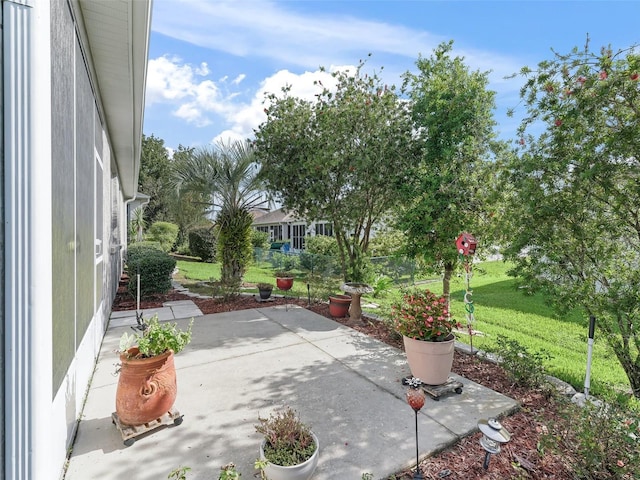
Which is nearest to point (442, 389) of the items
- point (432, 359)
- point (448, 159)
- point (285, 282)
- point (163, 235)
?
point (432, 359)

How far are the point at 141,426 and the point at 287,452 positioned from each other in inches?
53.8

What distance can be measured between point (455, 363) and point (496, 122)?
177 inches

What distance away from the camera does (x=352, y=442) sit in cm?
253

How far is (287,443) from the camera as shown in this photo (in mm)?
2133

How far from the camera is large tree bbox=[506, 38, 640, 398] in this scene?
293cm

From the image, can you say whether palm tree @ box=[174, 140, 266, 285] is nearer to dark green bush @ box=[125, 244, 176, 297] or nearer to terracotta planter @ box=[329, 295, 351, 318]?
dark green bush @ box=[125, 244, 176, 297]

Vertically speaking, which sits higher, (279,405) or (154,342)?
(154,342)

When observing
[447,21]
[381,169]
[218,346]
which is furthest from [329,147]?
[218,346]

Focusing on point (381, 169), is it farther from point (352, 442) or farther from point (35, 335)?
point (35, 335)

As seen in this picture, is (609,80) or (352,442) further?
(609,80)

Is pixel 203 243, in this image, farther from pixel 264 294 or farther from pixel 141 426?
pixel 141 426

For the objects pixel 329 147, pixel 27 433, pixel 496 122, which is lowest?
pixel 27 433

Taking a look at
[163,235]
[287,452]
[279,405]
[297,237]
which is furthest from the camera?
[297,237]

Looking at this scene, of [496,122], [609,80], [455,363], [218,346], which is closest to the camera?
[609,80]
